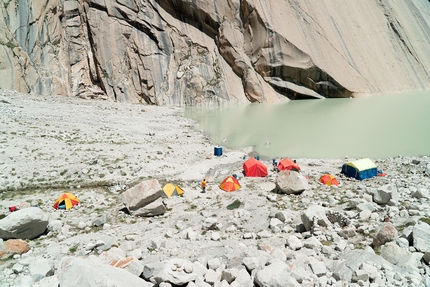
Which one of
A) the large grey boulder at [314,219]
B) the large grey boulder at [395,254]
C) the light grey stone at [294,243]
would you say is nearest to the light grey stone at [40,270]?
the light grey stone at [294,243]

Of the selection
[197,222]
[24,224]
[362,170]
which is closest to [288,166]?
[362,170]

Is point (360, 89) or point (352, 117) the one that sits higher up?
point (360, 89)

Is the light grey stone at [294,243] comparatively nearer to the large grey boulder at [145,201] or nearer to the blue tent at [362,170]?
the large grey boulder at [145,201]

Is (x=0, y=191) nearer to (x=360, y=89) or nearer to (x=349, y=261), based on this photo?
(x=349, y=261)

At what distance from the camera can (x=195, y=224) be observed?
8727 millimetres

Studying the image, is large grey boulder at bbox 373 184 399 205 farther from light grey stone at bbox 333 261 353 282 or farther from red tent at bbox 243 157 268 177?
red tent at bbox 243 157 268 177

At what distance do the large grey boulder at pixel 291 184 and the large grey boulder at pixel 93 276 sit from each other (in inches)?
306

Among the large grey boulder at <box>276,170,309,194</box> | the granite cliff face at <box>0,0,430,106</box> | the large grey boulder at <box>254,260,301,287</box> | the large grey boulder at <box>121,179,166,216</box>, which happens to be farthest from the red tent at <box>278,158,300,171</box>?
the granite cliff face at <box>0,0,430,106</box>

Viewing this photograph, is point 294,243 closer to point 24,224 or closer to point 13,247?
point 13,247

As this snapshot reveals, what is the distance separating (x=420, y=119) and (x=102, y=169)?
104 feet

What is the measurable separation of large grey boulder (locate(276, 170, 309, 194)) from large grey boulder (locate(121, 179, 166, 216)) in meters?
4.81

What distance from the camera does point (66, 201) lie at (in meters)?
10.4

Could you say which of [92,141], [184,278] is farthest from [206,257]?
[92,141]

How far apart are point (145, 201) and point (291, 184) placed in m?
5.73
